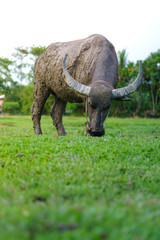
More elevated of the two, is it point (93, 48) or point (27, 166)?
point (93, 48)

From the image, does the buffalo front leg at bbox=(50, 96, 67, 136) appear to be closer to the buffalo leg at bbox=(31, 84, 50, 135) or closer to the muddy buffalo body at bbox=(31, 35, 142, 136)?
the muddy buffalo body at bbox=(31, 35, 142, 136)

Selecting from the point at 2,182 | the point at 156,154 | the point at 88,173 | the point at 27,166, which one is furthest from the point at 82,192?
the point at 156,154

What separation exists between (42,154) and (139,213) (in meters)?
2.26

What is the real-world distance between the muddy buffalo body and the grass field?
0.76 meters

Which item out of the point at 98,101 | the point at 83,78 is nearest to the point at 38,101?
the point at 83,78

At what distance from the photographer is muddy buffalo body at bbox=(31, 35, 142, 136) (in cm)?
488

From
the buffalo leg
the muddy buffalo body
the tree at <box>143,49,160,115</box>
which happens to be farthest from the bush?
the muddy buffalo body

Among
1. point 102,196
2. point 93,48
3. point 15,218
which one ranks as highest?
point 93,48

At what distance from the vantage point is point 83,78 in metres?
5.74

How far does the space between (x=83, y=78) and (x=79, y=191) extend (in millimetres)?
3842

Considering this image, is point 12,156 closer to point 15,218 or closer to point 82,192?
point 82,192

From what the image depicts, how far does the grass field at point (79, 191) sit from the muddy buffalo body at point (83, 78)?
759 millimetres

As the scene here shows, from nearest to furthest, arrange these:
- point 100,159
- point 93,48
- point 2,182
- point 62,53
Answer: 1. point 2,182
2. point 100,159
3. point 93,48
4. point 62,53

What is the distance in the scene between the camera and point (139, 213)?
1.62m
